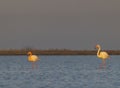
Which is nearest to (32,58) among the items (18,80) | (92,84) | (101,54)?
(101,54)

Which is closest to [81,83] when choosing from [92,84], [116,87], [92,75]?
[92,84]

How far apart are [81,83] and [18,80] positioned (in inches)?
142

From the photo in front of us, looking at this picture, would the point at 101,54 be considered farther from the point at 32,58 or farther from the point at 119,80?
the point at 119,80

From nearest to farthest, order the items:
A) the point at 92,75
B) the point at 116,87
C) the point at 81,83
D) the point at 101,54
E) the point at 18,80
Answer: the point at 116,87
the point at 81,83
the point at 18,80
the point at 92,75
the point at 101,54

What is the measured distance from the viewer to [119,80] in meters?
28.5

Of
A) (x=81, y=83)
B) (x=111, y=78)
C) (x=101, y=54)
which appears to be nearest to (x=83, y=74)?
(x=111, y=78)

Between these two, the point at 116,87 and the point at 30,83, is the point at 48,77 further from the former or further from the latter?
the point at 116,87

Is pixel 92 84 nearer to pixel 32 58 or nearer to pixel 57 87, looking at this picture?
pixel 57 87

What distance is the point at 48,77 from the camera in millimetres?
30594

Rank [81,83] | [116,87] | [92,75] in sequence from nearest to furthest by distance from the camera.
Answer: [116,87] < [81,83] < [92,75]

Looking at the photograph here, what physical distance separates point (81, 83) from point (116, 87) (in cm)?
234

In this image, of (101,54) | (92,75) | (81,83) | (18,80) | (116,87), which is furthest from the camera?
(101,54)

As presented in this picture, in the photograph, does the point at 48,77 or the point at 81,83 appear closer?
the point at 81,83

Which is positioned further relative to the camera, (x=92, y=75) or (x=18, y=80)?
(x=92, y=75)
